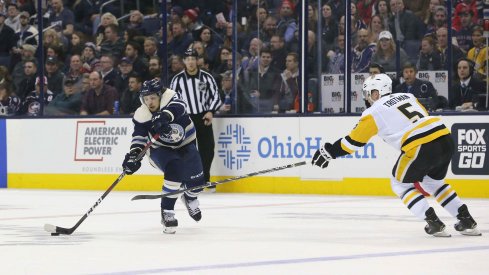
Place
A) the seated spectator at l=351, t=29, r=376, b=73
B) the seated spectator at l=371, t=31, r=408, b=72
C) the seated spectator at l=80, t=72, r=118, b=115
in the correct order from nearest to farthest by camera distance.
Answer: the seated spectator at l=371, t=31, r=408, b=72
the seated spectator at l=351, t=29, r=376, b=73
the seated spectator at l=80, t=72, r=118, b=115

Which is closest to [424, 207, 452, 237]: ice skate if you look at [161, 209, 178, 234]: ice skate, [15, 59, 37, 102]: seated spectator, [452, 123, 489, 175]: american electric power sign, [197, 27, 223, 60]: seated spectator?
[161, 209, 178, 234]: ice skate

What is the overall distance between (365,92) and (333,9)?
480cm

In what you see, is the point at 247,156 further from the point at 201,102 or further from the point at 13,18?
the point at 13,18

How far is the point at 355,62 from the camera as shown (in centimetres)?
1273

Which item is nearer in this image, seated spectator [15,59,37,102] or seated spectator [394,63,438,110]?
seated spectator [394,63,438,110]

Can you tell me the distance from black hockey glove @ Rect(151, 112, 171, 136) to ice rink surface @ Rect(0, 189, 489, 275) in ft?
2.43

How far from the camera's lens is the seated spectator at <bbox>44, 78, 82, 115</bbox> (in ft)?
48.5

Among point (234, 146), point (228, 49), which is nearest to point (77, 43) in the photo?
point (228, 49)

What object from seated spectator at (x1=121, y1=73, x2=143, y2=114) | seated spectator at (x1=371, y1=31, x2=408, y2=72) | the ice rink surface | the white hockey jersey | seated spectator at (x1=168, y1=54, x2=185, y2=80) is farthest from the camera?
seated spectator at (x1=121, y1=73, x2=143, y2=114)

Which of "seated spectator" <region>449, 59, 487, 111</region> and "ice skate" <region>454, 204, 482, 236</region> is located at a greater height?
"seated spectator" <region>449, 59, 487, 111</region>

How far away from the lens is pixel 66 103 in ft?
48.8

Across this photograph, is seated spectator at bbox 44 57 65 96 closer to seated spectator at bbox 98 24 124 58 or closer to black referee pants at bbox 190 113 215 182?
seated spectator at bbox 98 24 124 58

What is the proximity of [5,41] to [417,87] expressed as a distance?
6413mm

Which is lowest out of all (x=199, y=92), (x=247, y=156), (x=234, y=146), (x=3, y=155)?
(x=3, y=155)
